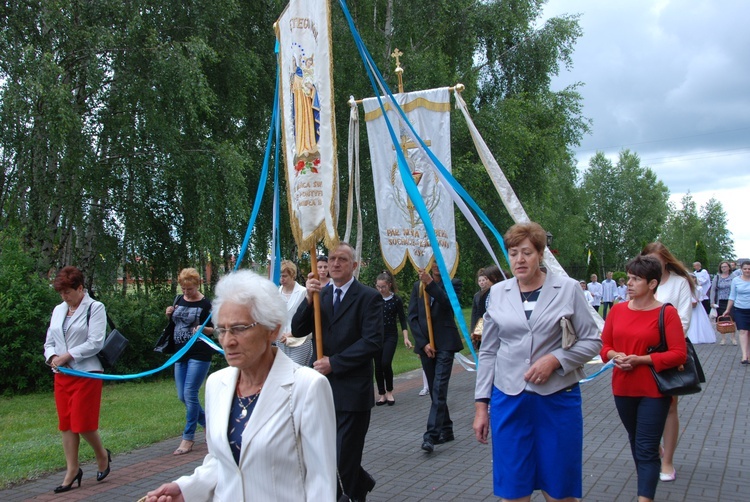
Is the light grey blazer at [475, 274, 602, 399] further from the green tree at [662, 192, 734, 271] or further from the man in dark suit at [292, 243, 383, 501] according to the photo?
the green tree at [662, 192, 734, 271]

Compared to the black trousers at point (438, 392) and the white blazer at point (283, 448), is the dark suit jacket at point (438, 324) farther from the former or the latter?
the white blazer at point (283, 448)

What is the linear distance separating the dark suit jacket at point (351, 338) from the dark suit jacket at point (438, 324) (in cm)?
240

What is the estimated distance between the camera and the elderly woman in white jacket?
2393 millimetres

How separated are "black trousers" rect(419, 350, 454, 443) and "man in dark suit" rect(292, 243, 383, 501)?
7.37 ft

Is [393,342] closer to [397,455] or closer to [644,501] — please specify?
[397,455]

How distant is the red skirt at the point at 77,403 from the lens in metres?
5.99

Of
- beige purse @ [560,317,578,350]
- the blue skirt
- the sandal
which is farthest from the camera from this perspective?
the sandal

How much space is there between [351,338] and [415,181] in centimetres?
389

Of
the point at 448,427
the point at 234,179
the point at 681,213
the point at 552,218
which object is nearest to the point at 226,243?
the point at 234,179

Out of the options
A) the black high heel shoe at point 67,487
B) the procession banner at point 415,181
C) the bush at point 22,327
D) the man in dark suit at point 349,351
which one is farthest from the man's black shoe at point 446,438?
the bush at point 22,327

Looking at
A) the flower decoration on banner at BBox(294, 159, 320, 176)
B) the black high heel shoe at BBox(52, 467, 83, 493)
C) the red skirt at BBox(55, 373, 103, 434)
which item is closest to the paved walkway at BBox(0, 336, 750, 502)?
the black high heel shoe at BBox(52, 467, 83, 493)

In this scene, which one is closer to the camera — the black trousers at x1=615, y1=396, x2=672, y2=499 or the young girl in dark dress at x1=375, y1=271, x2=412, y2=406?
the black trousers at x1=615, y1=396, x2=672, y2=499

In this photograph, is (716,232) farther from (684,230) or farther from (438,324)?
(438,324)

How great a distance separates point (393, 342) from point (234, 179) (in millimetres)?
7119
